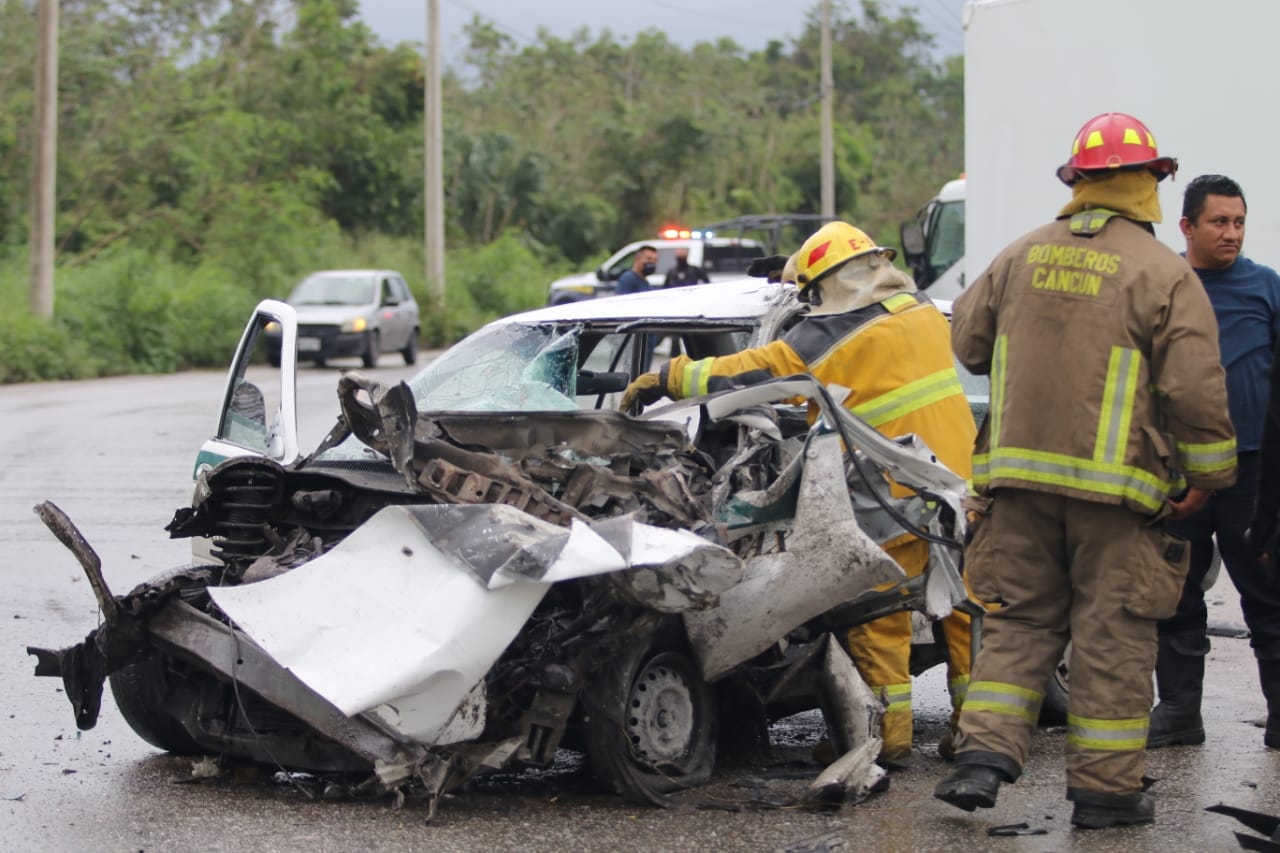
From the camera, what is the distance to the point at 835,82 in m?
69.0

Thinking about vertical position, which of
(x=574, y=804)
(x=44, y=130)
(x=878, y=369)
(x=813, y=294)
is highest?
(x=44, y=130)

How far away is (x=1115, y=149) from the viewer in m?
4.84

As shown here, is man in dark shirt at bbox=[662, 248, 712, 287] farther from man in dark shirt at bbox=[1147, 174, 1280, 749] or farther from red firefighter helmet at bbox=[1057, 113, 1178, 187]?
red firefighter helmet at bbox=[1057, 113, 1178, 187]

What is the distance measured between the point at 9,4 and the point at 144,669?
1321 inches

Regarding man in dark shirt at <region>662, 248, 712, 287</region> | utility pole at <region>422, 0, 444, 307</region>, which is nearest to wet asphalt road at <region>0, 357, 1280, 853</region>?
man in dark shirt at <region>662, 248, 712, 287</region>

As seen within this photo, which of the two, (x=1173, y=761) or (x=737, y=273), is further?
(x=737, y=273)

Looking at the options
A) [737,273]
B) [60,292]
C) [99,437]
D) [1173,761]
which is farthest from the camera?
[60,292]

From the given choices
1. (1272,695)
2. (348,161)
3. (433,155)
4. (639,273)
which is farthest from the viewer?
(348,161)

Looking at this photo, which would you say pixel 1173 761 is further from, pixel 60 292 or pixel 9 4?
pixel 9 4

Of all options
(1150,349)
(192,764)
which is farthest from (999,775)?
(192,764)

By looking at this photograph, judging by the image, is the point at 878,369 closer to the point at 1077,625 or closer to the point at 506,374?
the point at 1077,625

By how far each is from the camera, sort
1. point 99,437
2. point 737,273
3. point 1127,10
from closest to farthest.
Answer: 1. point 1127,10
2. point 99,437
3. point 737,273

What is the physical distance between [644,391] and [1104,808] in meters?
2.06

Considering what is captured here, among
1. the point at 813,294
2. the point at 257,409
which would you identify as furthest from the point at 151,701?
the point at 813,294
